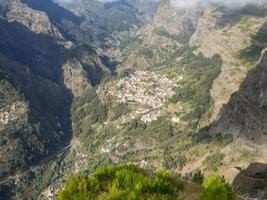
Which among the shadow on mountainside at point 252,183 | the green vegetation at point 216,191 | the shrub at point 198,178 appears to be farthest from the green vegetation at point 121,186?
the shadow on mountainside at point 252,183

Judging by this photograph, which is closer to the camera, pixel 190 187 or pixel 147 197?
pixel 147 197

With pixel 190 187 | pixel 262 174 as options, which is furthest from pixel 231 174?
pixel 190 187

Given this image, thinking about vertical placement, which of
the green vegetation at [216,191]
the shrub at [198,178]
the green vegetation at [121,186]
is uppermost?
the green vegetation at [216,191]

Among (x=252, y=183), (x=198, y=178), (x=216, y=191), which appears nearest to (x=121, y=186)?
(x=216, y=191)

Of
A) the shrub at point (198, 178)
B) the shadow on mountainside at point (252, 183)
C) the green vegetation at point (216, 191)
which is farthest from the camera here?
the shadow on mountainside at point (252, 183)

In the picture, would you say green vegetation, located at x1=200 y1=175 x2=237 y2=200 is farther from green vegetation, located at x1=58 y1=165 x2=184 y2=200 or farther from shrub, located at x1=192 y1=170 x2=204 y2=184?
shrub, located at x1=192 y1=170 x2=204 y2=184

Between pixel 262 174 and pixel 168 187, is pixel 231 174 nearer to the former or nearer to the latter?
pixel 262 174

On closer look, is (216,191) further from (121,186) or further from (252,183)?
(252,183)

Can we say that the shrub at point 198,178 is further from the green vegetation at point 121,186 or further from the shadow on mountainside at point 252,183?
the shadow on mountainside at point 252,183
